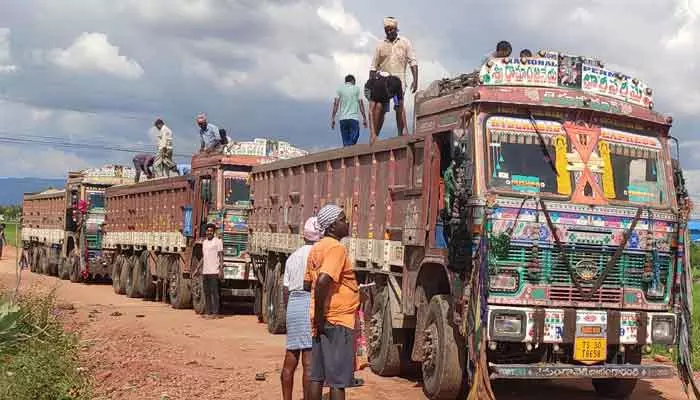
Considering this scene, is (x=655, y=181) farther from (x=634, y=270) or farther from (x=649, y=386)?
(x=649, y=386)

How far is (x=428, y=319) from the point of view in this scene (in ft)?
29.0

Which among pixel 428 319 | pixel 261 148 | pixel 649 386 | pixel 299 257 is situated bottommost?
pixel 649 386

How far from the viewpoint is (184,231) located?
1833cm

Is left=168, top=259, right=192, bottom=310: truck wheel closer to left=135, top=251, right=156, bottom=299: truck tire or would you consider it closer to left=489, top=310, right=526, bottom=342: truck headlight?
left=135, top=251, right=156, bottom=299: truck tire

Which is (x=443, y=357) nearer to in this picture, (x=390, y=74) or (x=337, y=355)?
(x=337, y=355)

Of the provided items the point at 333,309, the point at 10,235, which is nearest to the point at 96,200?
the point at 333,309

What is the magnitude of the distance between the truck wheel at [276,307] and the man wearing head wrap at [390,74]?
11.1 ft

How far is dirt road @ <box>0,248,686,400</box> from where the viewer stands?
9102mm

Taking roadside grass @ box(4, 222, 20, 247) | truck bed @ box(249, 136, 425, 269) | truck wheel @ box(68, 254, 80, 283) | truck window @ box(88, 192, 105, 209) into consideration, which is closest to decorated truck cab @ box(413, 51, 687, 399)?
truck bed @ box(249, 136, 425, 269)

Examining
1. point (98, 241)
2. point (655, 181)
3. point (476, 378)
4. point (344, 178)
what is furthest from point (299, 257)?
Result: point (98, 241)

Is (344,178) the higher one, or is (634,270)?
(344,178)

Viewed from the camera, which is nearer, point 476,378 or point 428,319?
point 476,378

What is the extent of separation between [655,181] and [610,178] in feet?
1.77

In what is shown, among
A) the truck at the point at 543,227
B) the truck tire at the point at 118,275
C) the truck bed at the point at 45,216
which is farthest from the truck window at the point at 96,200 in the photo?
the truck at the point at 543,227
